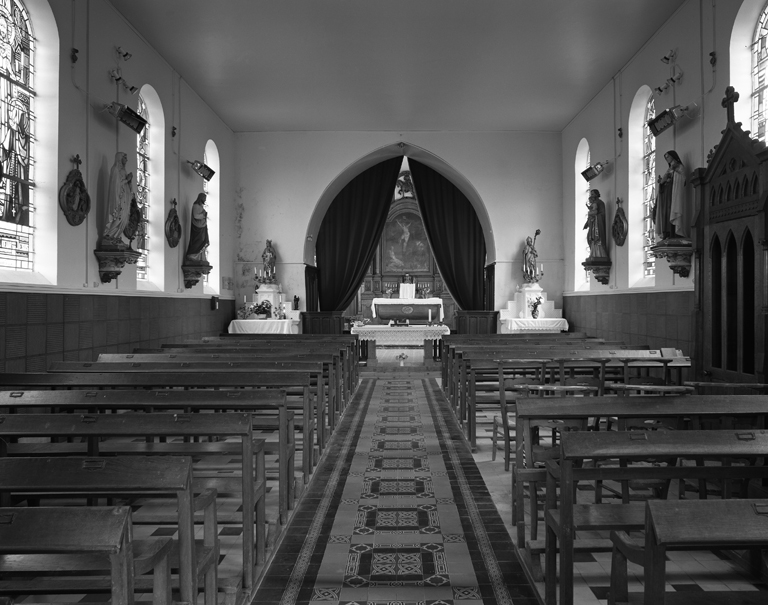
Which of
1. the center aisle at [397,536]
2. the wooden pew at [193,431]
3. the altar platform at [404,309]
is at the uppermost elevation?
the altar platform at [404,309]

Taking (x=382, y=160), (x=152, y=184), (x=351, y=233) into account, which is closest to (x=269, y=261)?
(x=351, y=233)

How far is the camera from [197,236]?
40.5 feet

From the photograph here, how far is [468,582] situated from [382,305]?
14.1 meters

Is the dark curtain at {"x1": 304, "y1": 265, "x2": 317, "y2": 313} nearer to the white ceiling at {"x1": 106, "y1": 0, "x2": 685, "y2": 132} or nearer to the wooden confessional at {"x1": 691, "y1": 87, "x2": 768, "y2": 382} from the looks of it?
the white ceiling at {"x1": 106, "y1": 0, "x2": 685, "y2": 132}

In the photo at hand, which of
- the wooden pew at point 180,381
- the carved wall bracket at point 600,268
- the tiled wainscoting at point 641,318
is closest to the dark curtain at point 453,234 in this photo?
the tiled wainscoting at point 641,318

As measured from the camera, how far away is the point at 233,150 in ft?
52.3

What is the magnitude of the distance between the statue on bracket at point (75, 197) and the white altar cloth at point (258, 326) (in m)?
6.18

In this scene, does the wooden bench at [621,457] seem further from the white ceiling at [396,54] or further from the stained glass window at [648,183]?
the stained glass window at [648,183]

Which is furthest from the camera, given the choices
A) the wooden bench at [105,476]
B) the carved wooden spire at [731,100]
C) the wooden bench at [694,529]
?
the carved wooden spire at [731,100]

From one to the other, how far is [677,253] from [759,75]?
2.29 m

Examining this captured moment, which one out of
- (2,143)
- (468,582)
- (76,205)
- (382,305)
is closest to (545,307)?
(382,305)

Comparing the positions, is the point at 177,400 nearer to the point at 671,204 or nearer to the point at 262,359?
the point at 262,359

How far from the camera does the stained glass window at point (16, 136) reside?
7.39 metres

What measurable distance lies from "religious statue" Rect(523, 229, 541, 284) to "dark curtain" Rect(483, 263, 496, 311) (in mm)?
828
